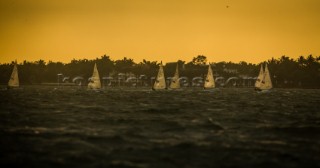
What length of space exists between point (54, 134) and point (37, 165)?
27.0 ft

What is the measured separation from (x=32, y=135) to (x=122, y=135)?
5.02 meters

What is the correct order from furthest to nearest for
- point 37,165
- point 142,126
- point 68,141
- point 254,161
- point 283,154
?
point 142,126
point 68,141
point 283,154
point 254,161
point 37,165

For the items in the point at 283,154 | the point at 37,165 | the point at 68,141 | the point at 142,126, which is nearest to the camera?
the point at 37,165

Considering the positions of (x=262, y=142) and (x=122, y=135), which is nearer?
(x=262, y=142)

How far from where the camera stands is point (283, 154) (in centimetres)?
2039

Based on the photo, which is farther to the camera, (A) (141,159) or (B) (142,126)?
(B) (142,126)

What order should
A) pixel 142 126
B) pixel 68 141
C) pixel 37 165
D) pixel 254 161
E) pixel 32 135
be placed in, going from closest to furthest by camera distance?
pixel 37 165
pixel 254 161
pixel 68 141
pixel 32 135
pixel 142 126

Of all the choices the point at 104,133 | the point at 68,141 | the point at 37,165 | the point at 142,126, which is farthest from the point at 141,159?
the point at 142,126

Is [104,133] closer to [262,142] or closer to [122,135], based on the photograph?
[122,135]

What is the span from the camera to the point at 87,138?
24078 millimetres

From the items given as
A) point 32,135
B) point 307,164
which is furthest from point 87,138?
point 307,164

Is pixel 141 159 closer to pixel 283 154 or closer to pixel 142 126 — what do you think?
pixel 283 154

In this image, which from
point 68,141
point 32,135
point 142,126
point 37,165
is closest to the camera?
point 37,165

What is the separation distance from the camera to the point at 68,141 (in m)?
23.0
